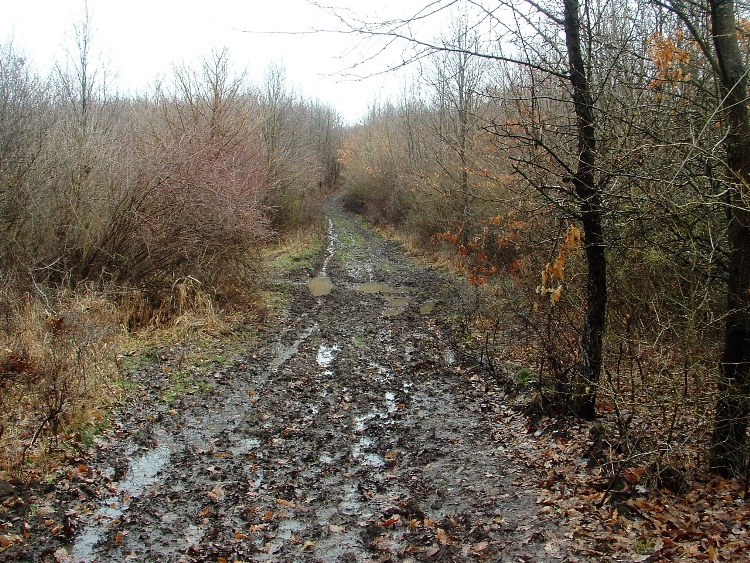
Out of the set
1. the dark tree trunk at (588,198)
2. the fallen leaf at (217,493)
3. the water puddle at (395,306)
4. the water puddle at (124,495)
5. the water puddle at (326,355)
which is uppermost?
the dark tree trunk at (588,198)

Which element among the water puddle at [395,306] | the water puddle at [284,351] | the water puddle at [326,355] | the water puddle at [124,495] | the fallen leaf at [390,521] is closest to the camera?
the water puddle at [124,495]

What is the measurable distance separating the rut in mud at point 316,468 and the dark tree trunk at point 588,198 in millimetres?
1479

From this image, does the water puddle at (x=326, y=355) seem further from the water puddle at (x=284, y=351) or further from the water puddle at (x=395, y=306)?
the water puddle at (x=395, y=306)

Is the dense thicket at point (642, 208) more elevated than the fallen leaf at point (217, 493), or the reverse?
the dense thicket at point (642, 208)

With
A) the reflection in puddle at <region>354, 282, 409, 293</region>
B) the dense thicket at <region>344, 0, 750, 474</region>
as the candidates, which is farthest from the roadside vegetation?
the dense thicket at <region>344, 0, 750, 474</region>

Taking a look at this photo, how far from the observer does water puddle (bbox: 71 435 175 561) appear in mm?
4674

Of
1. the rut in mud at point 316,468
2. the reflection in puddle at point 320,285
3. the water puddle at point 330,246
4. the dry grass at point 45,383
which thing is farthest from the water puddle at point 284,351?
the water puddle at point 330,246

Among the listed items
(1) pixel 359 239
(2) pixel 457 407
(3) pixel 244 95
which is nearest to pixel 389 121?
(1) pixel 359 239

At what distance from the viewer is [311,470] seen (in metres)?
6.22

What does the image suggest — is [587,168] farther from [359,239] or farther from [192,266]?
[359,239]

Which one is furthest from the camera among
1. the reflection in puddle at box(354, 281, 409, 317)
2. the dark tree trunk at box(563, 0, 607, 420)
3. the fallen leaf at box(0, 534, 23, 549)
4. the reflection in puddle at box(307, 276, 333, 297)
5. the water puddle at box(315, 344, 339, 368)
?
the reflection in puddle at box(307, 276, 333, 297)

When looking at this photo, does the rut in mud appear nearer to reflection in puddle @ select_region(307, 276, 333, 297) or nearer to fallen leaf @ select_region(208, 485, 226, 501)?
fallen leaf @ select_region(208, 485, 226, 501)

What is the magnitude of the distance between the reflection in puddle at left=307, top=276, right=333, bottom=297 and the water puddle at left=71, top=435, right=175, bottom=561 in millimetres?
10523

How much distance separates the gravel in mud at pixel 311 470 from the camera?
4.72 m
